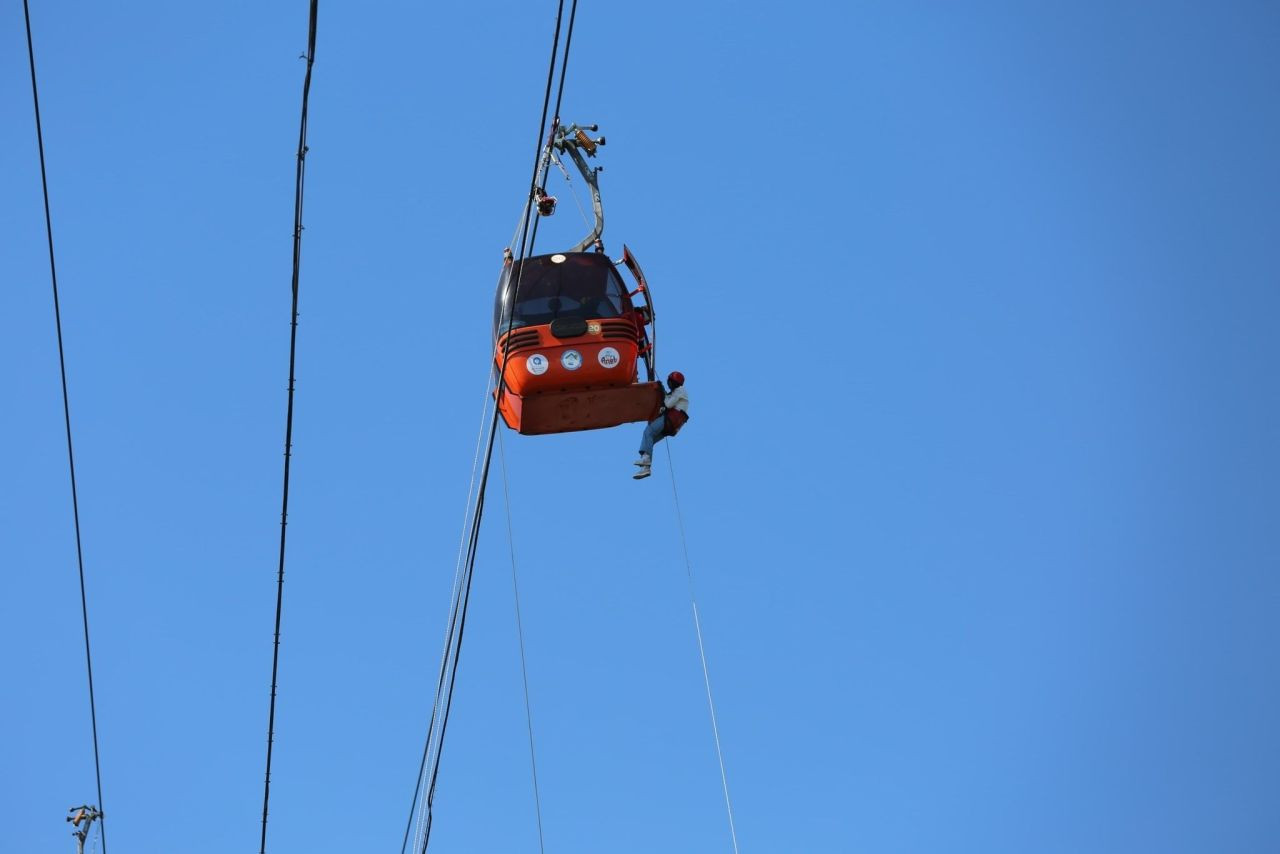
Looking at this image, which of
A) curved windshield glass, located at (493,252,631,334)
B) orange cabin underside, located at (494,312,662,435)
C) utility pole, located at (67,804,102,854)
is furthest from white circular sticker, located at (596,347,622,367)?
utility pole, located at (67,804,102,854)

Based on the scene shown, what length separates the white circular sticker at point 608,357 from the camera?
16.2m

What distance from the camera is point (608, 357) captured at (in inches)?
640

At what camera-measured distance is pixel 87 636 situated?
15.0 meters

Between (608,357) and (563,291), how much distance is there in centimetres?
77

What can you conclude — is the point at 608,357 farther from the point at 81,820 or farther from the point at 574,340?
the point at 81,820

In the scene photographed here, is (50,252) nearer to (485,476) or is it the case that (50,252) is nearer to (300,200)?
(300,200)

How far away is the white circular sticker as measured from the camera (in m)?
16.2

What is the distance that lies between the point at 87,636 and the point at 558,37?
6.55 m

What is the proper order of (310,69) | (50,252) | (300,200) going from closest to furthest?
(310,69)
(300,200)
(50,252)

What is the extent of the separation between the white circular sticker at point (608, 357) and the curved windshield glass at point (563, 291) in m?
0.33

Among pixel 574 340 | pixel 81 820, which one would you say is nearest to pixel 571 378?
pixel 574 340

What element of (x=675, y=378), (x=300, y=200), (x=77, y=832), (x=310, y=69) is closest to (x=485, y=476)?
(x=300, y=200)

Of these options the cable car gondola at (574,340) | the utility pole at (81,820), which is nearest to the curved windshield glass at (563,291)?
the cable car gondola at (574,340)

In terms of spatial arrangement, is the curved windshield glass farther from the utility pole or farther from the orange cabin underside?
the utility pole
